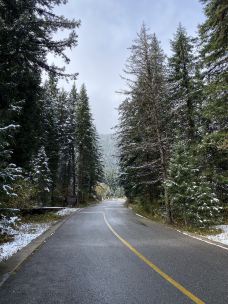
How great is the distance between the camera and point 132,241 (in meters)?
13.2

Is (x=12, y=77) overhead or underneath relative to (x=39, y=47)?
underneath

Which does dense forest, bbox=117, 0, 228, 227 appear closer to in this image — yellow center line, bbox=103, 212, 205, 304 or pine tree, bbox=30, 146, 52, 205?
yellow center line, bbox=103, 212, 205, 304

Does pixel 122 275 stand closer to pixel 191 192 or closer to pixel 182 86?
pixel 191 192

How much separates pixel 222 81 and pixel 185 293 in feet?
42.0

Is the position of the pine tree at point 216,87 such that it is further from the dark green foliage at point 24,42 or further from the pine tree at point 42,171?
the pine tree at point 42,171

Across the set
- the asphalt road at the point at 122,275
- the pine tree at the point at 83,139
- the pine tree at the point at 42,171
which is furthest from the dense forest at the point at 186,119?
the pine tree at the point at 83,139

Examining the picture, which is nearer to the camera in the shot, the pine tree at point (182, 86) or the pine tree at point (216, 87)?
the pine tree at point (216, 87)

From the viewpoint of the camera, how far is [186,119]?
26.4m

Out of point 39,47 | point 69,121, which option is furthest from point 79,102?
point 39,47

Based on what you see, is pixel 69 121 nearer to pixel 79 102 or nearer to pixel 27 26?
pixel 79 102

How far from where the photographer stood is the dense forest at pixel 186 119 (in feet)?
57.0

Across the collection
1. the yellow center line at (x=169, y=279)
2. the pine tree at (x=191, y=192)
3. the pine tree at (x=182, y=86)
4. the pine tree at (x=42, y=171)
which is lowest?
the yellow center line at (x=169, y=279)

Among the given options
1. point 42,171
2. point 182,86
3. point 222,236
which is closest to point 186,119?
point 182,86

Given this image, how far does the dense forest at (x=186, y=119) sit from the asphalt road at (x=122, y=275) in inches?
A: 266
